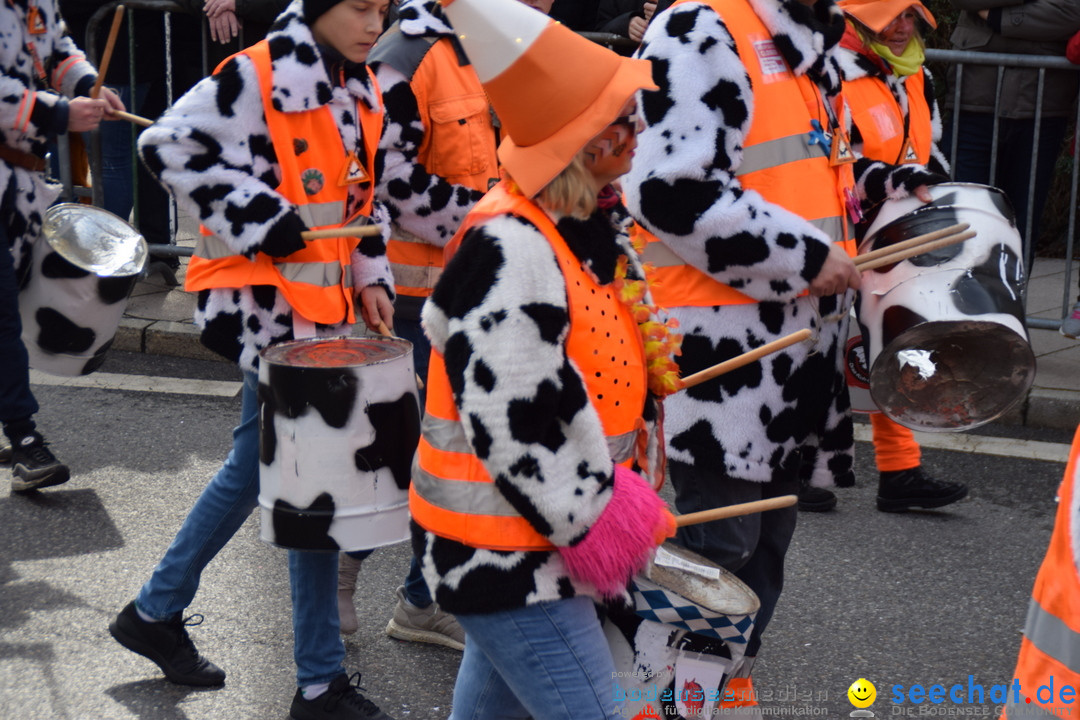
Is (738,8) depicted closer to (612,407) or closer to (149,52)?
(612,407)

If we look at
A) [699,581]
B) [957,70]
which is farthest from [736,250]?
[957,70]

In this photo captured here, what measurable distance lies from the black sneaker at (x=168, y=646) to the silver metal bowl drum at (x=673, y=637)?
1.56 m

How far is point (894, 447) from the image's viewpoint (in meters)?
4.77

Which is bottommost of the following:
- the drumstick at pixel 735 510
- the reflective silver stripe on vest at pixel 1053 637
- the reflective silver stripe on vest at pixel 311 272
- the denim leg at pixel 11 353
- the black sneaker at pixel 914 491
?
the black sneaker at pixel 914 491

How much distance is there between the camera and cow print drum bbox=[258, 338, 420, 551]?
112 inches

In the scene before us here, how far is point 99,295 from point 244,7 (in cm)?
290

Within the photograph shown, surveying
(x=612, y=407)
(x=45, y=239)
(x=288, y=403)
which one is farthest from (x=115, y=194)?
(x=612, y=407)

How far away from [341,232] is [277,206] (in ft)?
0.52

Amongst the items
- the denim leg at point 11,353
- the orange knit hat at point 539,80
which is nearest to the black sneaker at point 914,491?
the orange knit hat at point 539,80

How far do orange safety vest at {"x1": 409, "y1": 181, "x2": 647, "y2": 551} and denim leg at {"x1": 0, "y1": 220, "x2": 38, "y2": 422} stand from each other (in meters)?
2.86

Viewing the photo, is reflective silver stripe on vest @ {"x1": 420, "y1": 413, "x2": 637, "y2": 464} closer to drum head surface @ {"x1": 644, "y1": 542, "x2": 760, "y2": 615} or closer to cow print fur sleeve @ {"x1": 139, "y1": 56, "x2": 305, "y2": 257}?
drum head surface @ {"x1": 644, "y1": 542, "x2": 760, "y2": 615}

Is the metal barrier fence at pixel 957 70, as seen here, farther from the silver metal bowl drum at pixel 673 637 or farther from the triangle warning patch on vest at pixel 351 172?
the silver metal bowl drum at pixel 673 637

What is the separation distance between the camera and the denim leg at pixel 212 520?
329 cm

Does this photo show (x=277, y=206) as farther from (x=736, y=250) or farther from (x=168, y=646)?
(x=168, y=646)
